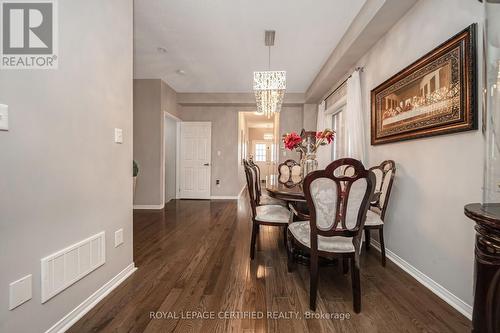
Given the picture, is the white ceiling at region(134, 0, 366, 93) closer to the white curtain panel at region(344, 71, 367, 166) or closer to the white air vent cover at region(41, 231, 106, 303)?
the white curtain panel at region(344, 71, 367, 166)

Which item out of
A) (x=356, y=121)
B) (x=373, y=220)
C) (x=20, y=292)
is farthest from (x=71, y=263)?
(x=356, y=121)

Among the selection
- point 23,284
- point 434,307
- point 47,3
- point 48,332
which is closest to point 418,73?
point 434,307

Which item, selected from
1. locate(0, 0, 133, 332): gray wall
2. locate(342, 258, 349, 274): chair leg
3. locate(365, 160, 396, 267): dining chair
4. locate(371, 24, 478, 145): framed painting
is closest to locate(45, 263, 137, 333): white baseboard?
locate(0, 0, 133, 332): gray wall

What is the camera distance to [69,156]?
1.37 metres

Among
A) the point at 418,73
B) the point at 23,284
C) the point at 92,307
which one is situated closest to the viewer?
the point at 23,284

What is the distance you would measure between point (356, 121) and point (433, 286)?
2.06m

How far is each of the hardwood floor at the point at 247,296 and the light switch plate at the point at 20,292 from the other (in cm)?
42

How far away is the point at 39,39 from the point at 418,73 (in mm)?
2834

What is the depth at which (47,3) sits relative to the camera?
129 cm

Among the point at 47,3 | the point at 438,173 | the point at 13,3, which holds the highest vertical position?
the point at 47,3

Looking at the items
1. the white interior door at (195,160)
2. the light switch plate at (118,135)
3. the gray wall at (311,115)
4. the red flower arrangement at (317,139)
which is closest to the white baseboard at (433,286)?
the red flower arrangement at (317,139)

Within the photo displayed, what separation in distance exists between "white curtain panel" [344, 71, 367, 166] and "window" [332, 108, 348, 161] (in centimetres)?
113

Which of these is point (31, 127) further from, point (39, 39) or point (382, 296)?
point (382, 296)

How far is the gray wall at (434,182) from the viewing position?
4.93 feet
